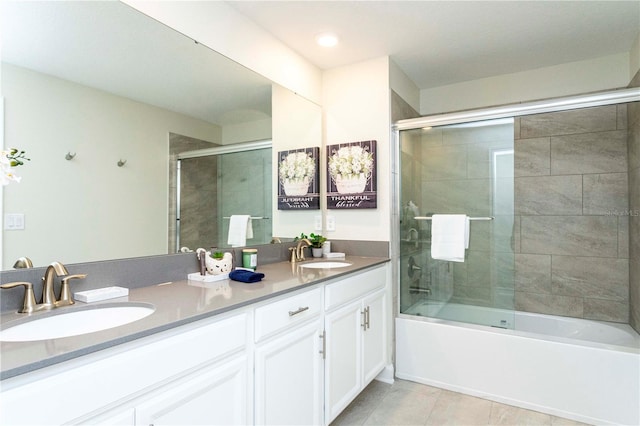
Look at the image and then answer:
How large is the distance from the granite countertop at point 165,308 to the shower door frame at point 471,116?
26.9 inches

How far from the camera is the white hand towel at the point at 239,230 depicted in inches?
85.0

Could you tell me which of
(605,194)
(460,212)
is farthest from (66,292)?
(605,194)

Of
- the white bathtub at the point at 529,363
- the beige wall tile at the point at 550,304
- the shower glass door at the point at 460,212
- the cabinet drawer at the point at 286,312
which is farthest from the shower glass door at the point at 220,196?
the beige wall tile at the point at 550,304

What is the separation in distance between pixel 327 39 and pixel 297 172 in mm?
923

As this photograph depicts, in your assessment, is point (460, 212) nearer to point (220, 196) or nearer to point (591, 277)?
point (591, 277)

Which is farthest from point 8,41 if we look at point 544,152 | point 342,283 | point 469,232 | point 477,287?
point 544,152

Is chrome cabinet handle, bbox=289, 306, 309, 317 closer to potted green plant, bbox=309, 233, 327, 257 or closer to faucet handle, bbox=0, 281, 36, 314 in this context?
faucet handle, bbox=0, 281, 36, 314

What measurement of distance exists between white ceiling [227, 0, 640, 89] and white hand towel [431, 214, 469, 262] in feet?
3.93

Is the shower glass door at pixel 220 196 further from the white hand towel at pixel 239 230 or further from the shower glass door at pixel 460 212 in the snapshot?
the shower glass door at pixel 460 212

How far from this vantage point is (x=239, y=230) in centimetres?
222

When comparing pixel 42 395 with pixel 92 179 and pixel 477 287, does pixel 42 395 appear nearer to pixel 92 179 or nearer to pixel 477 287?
pixel 92 179

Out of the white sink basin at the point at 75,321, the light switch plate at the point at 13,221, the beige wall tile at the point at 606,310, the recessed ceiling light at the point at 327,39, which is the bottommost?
the beige wall tile at the point at 606,310

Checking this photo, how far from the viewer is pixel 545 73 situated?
2949 millimetres

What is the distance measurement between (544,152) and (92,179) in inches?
127
